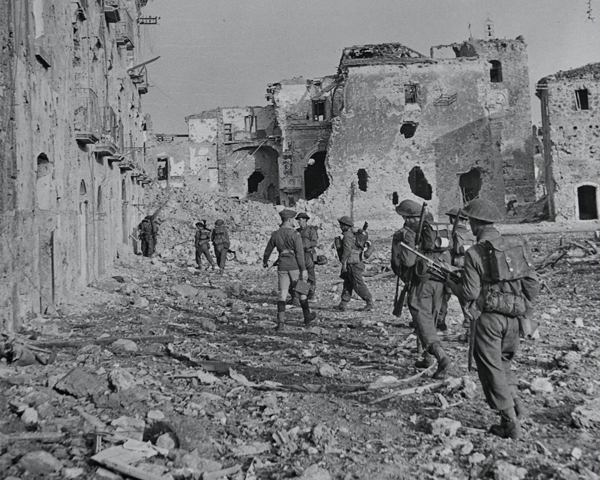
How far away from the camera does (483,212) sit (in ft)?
14.5

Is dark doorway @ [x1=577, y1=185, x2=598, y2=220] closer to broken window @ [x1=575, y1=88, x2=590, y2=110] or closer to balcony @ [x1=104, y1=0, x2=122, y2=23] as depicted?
broken window @ [x1=575, y1=88, x2=590, y2=110]

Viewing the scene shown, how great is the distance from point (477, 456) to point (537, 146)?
4687cm

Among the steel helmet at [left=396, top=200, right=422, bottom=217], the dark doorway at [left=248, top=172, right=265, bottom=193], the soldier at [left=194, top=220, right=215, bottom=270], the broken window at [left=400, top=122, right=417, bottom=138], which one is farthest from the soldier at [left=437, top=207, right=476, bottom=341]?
the dark doorway at [left=248, top=172, right=265, bottom=193]

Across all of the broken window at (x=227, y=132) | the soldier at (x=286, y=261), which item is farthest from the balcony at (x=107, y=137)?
the broken window at (x=227, y=132)

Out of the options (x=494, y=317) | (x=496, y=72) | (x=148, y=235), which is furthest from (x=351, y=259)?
(x=496, y=72)

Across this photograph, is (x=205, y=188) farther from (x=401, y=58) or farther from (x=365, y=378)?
A: (x=365, y=378)

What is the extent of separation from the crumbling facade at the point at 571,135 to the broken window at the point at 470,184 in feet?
17.9

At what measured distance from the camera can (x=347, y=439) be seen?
14.1 feet

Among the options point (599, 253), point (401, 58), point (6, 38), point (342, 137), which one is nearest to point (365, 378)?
point (6, 38)

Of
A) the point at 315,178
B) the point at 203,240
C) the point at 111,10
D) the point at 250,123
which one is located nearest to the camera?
the point at 111,10

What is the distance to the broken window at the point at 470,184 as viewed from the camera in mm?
30859

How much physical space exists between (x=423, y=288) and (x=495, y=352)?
77.6 inches

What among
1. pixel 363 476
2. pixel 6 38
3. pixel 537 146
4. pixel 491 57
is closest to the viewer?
pixel 363 476

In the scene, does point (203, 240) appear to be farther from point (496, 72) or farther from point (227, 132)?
point (496, 72)
